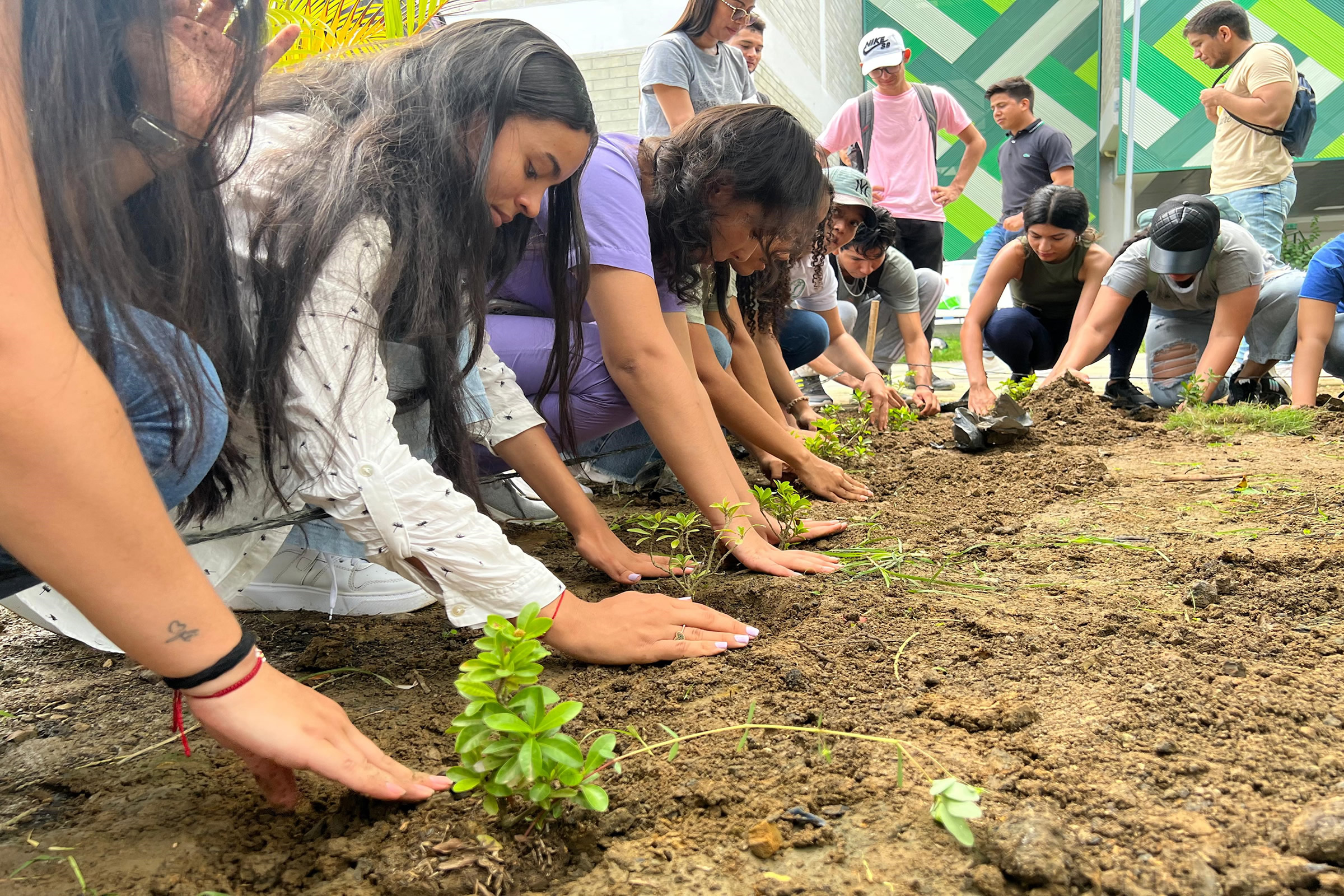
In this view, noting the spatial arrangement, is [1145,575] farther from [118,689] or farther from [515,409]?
[118,689]

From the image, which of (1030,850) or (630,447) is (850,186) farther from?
(1030,850)

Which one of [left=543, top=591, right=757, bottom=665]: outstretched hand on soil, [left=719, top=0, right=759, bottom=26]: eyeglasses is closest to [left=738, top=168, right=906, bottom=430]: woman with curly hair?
[left=719, top=0, right=759, bottom=26]: eyeglasses

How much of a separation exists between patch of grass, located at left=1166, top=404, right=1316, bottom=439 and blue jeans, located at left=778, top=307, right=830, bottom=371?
5.23ft

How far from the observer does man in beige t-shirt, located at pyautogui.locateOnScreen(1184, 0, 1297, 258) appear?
4.91m

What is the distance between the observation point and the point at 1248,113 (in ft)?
16.3

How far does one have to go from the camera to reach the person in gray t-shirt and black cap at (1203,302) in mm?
4477

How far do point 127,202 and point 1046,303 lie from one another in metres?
5.21

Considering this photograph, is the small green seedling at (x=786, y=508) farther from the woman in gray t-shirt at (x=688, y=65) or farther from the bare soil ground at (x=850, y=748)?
the woman in gray t-shirt at (x=688, y=65)

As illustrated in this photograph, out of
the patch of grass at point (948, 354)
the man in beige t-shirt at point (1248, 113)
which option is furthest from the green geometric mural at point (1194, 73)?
the man in beige t-shirt at point (1248, 113)

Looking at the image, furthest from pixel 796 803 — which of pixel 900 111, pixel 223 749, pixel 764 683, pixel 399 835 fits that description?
pixel 900 111

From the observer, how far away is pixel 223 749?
1.34m

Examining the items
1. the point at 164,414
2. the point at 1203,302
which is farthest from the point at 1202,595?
the point at 1203,302

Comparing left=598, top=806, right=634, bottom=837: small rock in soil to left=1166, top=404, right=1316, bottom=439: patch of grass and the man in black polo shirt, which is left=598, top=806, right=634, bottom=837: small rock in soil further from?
the man in black polo shirt

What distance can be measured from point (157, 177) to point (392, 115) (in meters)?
0.51
